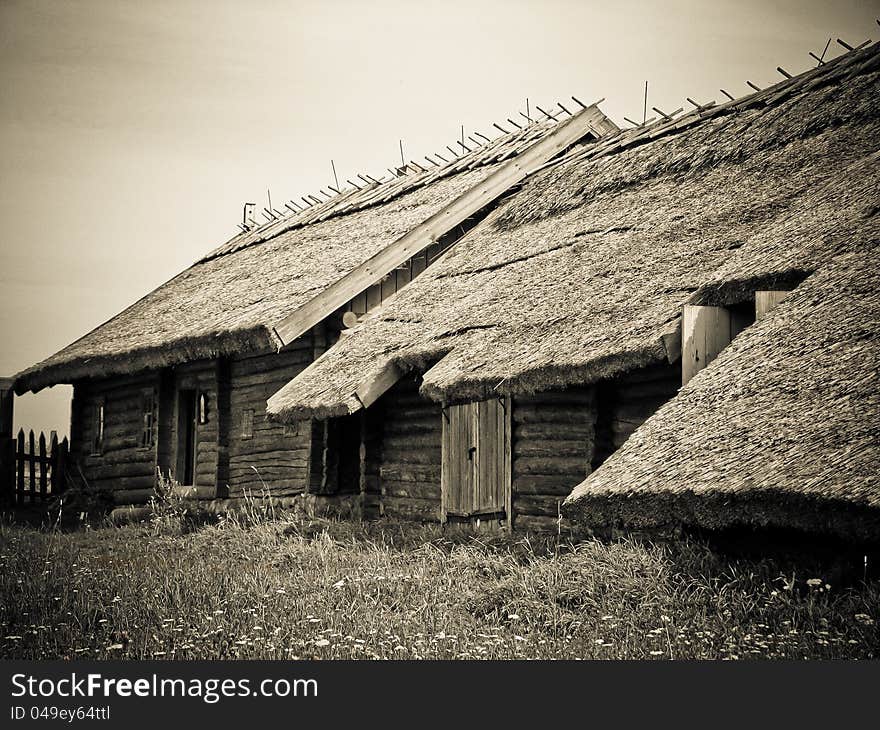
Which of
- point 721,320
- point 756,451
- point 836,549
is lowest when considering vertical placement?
point 836,549

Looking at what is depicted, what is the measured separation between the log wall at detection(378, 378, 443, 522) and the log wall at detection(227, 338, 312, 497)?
3.91 feet

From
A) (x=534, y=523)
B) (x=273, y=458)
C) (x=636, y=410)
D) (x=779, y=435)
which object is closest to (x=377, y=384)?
(x=534, y=523)

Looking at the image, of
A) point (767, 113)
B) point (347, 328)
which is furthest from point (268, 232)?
point (767, 113)

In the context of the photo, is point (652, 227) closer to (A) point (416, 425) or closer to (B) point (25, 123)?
(A) point (416, 425)

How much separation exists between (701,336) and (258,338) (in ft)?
22.3

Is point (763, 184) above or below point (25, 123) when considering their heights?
below

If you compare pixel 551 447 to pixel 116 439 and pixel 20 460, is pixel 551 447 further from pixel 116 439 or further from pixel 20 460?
pixel 20 460

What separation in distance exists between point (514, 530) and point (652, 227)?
147 inches

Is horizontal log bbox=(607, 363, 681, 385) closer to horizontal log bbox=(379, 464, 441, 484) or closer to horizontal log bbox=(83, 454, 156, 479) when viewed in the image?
horizontal log bbox=(379, 464, 441, 484)

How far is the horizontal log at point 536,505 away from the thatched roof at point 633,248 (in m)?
1.49

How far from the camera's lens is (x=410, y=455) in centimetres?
1348

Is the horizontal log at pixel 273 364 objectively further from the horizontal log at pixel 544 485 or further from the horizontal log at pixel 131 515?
the horizontal log at pixel 544 485

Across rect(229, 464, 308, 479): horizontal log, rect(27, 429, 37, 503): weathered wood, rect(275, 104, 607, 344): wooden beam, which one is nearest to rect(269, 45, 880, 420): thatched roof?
rect(275, 104, 607, 344): wooden beam

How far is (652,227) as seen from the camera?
1227cm
